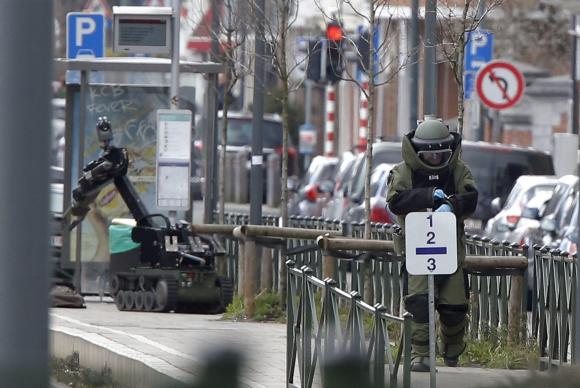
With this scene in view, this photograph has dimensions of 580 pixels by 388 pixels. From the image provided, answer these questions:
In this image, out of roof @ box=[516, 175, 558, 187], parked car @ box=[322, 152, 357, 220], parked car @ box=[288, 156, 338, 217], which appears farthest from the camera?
parked car @ box=[288, 156, 338, 217]

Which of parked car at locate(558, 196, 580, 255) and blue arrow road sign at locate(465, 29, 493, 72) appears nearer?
parked car at locate(558, 196, 580, 255)

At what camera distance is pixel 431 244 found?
34.0ft

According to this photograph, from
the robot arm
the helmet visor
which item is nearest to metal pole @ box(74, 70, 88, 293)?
the robot arm

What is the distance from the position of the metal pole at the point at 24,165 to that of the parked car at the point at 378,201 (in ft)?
58.0

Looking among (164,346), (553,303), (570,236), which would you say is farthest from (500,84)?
(164,346)

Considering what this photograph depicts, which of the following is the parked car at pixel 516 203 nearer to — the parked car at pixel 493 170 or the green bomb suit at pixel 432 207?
the parked car at pixel 493 170

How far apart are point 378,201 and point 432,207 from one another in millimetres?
12683

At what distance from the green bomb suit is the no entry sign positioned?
15.7 m

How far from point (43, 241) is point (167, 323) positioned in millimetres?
9997

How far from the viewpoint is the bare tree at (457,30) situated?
14383 millimetres

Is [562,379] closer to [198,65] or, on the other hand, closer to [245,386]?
[245,386]

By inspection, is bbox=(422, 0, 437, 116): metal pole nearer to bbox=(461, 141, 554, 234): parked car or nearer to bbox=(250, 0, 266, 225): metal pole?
bbox=(250, 0, 266, 225): metal pole

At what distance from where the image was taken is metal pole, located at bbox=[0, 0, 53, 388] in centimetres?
536

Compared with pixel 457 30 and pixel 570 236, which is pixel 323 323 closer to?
pixel 457 30
